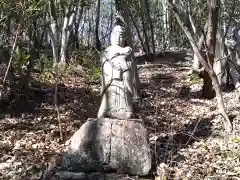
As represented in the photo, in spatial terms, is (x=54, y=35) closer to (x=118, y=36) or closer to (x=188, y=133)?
(x=188, y=133)

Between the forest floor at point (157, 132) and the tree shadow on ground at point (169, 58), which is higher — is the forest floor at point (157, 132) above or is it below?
below

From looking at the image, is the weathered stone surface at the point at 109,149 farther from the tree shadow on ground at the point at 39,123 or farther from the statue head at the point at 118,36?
the statue head at the point at 118,36

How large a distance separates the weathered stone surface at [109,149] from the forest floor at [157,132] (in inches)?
14.1

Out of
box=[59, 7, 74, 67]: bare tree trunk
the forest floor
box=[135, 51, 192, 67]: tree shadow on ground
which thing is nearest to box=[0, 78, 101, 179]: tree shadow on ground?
the forest floor

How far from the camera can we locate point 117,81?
21.1 feet

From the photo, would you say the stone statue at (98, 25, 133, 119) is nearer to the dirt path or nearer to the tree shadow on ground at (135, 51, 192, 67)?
the dirt path

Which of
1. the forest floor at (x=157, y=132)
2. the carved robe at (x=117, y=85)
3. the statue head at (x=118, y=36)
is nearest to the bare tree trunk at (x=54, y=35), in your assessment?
the forest floor at (x=157, y=132)

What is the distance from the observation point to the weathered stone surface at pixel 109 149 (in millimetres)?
6059

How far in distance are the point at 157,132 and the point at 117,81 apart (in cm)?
215

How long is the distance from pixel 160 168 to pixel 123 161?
1.94ft

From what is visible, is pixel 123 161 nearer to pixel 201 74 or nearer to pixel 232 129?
pixel 232 129

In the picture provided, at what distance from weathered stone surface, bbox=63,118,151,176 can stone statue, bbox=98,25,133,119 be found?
20 cm

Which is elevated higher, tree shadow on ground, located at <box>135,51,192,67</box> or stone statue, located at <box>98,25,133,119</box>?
tree shadow on ground, located at <box>135,51,192,67</box>

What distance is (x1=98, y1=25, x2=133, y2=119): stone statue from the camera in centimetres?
642
